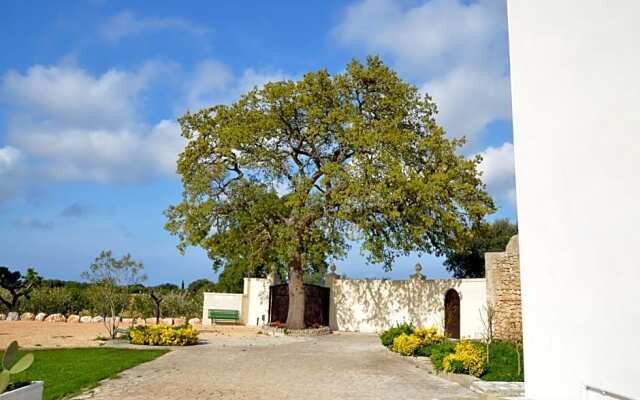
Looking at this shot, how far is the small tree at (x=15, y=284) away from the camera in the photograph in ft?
77.5

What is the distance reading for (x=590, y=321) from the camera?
4641mm

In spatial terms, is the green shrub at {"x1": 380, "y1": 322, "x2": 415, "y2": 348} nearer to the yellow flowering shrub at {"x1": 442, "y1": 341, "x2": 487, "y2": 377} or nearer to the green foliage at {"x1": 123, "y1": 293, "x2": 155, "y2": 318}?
the yellow flowering shrub at {"x1": 442, "y1": 341, "x2": 487, "y2": 377}

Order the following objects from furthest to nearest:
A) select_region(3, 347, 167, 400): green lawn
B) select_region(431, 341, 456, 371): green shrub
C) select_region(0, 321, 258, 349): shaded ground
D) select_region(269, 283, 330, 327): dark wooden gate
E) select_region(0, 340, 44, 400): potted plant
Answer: select_region(269, 283, 330, 327): dark wooden gate < select_region(0, 321, 258, 349): shaded ground < select_region(431, 341, 456, 371): green shrub < select_region(3, 347, 167, 400): green lawn < select_region(0, 340, 44, 400): potted plant

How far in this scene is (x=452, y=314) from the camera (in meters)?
20.7

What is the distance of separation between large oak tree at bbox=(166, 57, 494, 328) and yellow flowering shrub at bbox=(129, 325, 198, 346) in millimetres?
5459

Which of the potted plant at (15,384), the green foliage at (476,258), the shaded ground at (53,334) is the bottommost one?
the shaded ground at (53,334)

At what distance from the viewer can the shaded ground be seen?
1434cm

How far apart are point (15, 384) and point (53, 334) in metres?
12.5

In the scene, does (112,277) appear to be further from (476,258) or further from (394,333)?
(476,258)

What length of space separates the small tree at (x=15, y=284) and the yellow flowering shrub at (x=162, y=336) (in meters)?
12.2

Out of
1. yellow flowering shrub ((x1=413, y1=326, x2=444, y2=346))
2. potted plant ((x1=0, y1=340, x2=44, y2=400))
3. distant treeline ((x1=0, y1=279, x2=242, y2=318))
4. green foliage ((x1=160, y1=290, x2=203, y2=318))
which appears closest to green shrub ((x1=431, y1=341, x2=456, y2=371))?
yellow flowering shrub ((x1=413, y1=326, x2=444, y2=346))

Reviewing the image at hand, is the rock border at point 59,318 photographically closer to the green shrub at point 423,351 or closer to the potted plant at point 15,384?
the green shrub at point 423,351

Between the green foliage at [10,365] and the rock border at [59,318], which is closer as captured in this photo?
the green foliage at [10,365]

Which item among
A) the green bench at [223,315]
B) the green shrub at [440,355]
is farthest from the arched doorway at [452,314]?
the green bench at [223,315]
